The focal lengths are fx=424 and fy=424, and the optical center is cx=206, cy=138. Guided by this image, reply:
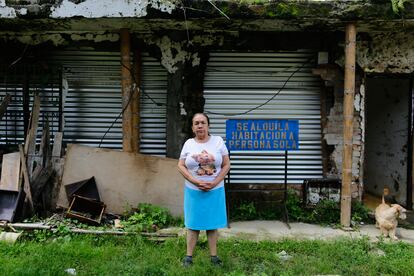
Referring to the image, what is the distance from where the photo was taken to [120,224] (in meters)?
5.79

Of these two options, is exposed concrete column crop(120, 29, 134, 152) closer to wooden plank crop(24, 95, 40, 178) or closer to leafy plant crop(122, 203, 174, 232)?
leafy plant crop(122, 203, 174, 232)

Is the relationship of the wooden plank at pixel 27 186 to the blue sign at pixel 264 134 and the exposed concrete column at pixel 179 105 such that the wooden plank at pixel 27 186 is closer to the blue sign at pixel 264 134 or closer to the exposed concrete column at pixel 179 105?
the exposed concrete column at pixel 179 105

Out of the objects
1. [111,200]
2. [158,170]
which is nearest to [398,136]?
[158,170]

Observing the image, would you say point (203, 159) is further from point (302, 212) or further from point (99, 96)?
point (99, 96)

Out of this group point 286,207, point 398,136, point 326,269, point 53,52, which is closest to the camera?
point 326,269

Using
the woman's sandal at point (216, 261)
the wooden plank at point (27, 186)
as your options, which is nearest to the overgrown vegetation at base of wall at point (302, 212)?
the woman's sandal at point (216, 261)

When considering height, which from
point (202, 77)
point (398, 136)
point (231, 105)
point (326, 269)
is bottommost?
point (326, 269)

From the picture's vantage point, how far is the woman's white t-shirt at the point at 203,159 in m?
4.46

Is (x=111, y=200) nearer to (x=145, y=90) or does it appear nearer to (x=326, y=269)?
(x=145, y=90)

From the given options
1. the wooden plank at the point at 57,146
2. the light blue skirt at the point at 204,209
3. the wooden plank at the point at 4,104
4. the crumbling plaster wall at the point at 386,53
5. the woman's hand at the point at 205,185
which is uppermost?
the crumbling plaster wall at the point at 386,53

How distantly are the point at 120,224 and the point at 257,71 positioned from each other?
11.3 feet

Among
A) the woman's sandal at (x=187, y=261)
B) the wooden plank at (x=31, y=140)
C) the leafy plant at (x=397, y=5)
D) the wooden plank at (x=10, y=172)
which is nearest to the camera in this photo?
the woman's sandal at (x=187, y=261)

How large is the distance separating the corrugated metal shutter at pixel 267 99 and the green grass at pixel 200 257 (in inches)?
80.0

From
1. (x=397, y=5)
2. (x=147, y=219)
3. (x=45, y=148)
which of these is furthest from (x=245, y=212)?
(x=397, y=5)
